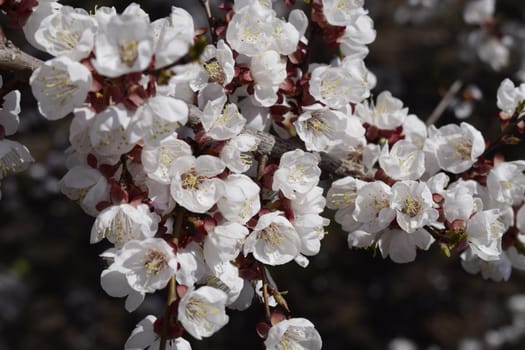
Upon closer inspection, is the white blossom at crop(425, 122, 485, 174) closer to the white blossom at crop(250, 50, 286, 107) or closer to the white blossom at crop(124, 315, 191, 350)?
the white blossom at crop(250, 50, 286, 107)

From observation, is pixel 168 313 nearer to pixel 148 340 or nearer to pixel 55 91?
pixel 148 340

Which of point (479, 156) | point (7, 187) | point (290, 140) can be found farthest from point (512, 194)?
point (7, 187)

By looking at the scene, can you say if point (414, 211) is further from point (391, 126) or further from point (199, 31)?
point (199, 31)

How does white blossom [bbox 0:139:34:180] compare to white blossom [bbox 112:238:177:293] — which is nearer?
white blossom [bbox 112:238:177:293]

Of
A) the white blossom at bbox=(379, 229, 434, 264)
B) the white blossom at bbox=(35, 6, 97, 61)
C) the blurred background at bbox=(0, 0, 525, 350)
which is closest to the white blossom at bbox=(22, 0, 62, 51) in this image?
the white blossom at bbox=(35, 6, 97, 61)

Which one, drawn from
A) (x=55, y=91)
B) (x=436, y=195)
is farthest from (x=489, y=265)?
(x=55, y=91)

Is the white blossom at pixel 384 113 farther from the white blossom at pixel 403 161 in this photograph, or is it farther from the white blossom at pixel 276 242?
the white blossom at pixel 276 242

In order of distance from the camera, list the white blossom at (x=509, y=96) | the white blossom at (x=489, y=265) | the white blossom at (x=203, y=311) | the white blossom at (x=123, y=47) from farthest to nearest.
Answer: the white blossom at (x=489, y=265) → the white blossom at (x=509, y=96) → the white blossom at (x=203, y=311) → the white blossom at (x=123, y=47)

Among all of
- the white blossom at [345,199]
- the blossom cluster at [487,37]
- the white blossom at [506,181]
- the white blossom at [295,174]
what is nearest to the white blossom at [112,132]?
the white blossom at [295,174]

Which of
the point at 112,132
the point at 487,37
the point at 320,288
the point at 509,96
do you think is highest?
the point at 112,132
